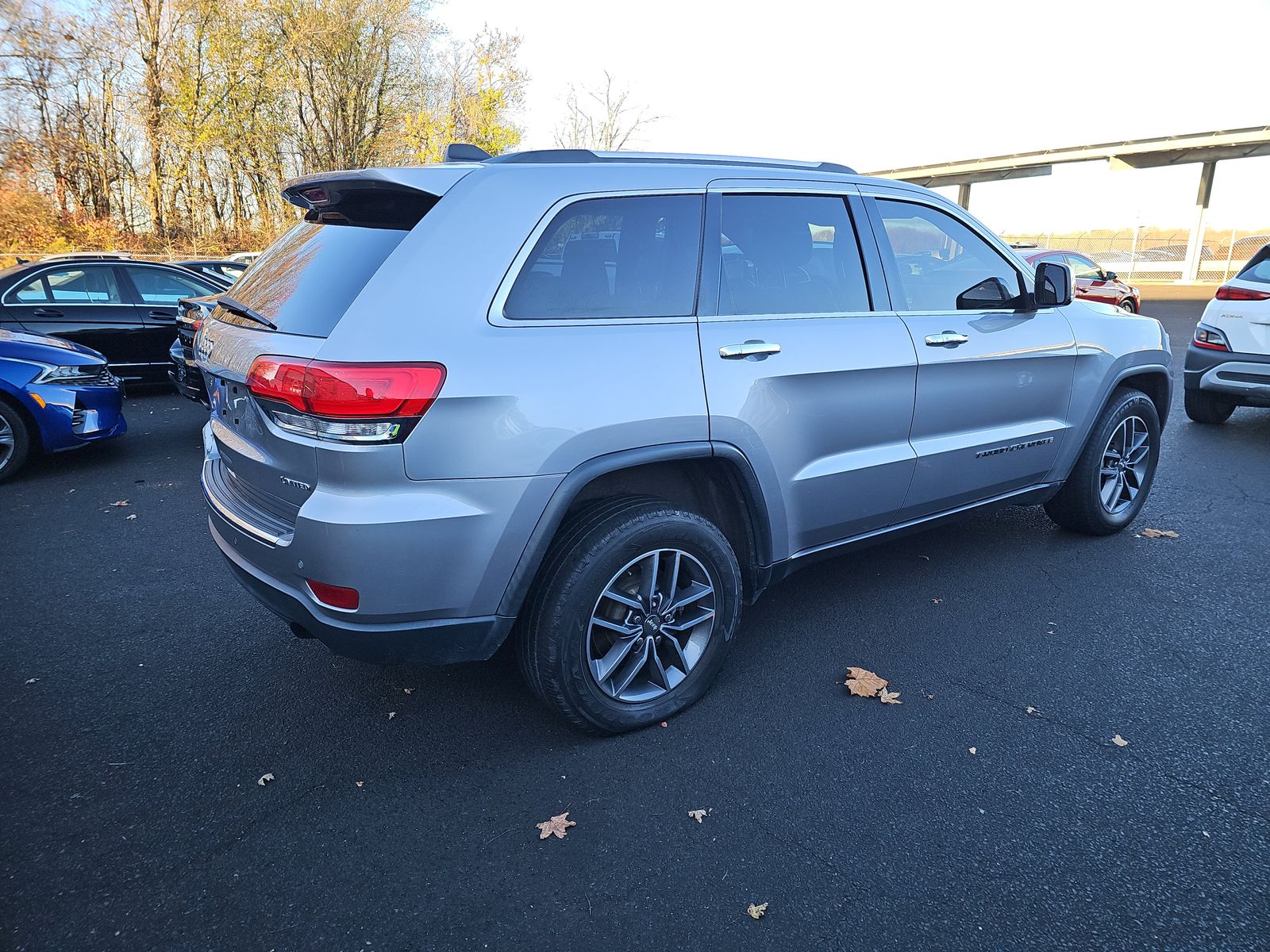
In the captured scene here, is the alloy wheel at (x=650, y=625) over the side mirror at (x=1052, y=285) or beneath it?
beneath

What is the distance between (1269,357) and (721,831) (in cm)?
731

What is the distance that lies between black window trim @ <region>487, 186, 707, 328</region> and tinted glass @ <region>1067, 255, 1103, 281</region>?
55.4 ft

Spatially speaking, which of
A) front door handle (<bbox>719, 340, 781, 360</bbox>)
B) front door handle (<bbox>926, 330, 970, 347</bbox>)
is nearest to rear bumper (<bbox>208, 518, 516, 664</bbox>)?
front door handle (<bbox>719, 340, 781, 360</bbox>)

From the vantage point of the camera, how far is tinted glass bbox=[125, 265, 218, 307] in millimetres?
9086

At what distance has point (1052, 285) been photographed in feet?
13.0

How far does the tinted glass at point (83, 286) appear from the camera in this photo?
339 inches

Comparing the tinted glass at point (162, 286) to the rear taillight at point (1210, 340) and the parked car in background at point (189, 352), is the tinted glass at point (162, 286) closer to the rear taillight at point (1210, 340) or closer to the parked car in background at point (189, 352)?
the parked car in background at point (189, 352)

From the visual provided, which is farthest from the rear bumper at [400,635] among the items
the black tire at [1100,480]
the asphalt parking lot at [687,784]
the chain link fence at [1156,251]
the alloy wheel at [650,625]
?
the chain link fence at [1156,251]

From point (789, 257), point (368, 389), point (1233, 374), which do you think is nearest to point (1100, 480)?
point (789, 257)

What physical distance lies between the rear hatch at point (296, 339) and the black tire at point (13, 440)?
171 inches

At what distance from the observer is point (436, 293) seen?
2.40 meters

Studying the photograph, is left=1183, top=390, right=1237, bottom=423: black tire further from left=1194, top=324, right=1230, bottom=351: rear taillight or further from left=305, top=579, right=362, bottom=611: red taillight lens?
left=305, top=579, right=362, bottom=611: red taillight lens

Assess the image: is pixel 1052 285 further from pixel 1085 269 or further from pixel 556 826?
pixel 1085 269

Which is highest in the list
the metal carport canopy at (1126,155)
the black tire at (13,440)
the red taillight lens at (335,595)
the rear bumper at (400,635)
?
the metal carport canopy at (1126,155)
